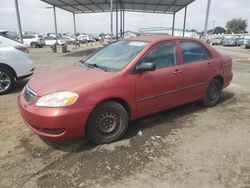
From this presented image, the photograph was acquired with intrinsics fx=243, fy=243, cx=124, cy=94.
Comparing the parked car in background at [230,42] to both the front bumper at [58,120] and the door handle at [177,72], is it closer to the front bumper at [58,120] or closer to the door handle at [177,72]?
the door handle at [177,72]

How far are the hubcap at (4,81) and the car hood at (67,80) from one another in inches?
115

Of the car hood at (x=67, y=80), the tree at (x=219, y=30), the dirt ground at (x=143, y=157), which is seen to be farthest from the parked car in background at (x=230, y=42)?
the tree at (x=219, y=30)

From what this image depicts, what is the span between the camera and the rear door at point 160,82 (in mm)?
3967

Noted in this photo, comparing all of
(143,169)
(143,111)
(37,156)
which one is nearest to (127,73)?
(143,111)

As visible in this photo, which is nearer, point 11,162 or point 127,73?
point 11,162

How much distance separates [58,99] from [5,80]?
13.0ft

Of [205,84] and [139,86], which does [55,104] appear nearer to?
[139,86]

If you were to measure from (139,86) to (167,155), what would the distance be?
1146 millimetres

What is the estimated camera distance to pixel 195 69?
4.78 meters

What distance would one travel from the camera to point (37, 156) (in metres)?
3.39

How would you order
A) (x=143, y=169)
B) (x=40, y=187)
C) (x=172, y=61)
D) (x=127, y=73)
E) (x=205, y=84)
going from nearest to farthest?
(x=40, y=187), (x=143, y=169), (x=127, y=73), (x=172, y=61), (x=205, y=84)

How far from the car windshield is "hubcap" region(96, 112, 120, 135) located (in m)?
0.75

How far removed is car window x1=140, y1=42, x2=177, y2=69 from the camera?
415 centimetres

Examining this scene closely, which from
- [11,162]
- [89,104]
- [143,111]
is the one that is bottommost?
[11,162]
